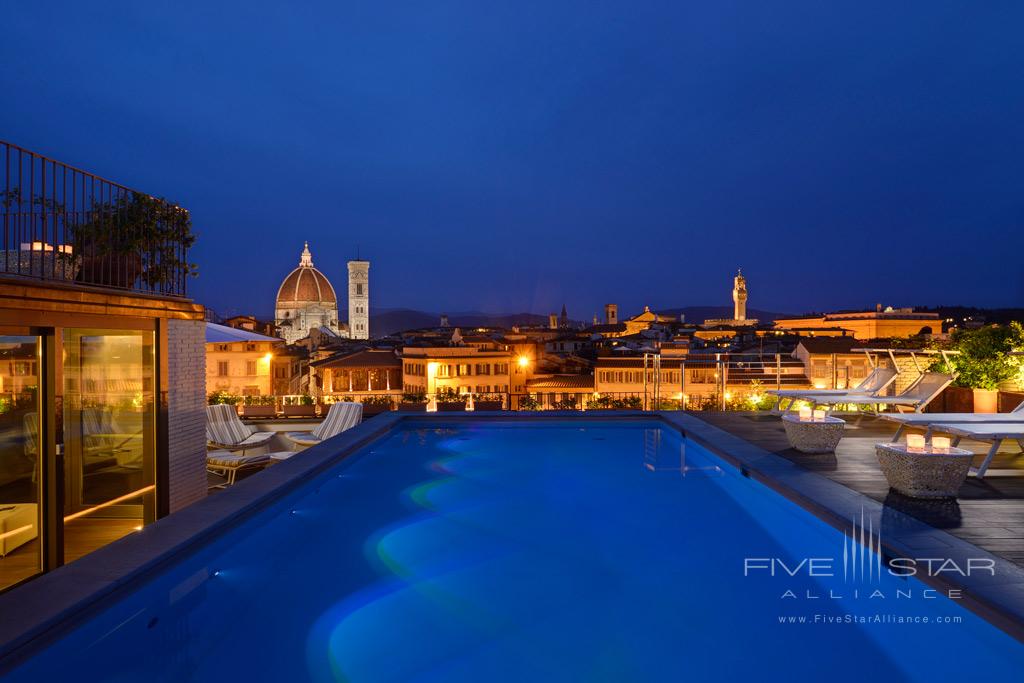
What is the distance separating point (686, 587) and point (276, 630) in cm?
274

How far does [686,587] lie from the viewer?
4.68m

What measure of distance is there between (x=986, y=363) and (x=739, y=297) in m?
117

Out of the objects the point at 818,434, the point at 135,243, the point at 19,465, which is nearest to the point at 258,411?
the point at 135,243

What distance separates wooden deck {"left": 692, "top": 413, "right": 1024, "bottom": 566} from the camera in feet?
13.3

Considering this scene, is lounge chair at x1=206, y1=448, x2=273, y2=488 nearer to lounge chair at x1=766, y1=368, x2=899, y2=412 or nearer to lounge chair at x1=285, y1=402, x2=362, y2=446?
lounge chair at x1=285, y1=402, x2=362, y2=446

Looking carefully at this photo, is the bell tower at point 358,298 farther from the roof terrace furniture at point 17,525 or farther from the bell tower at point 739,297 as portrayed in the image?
the roof terrace furniture at point 17,525

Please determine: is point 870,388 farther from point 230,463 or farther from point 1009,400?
point 230,463

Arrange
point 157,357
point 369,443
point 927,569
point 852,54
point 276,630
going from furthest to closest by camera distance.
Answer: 1. point 852,54
2. point 369,443
3. point 157,357
4. point 276,630
5. point 927,569

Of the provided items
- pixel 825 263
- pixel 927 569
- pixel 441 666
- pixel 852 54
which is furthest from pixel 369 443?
pixel 825 263

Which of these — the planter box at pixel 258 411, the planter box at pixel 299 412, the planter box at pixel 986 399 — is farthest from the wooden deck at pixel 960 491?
the planter box at pixel 258 411

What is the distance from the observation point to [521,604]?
4.51 metres

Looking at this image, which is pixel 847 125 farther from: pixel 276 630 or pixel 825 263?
pixel 276 630

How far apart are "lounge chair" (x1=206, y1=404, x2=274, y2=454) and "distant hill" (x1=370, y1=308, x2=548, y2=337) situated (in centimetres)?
12071

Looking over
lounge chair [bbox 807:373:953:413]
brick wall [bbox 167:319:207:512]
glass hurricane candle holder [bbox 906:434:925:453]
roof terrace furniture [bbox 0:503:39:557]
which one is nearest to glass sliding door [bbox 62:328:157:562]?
brick wall [bbox 167:319:207:512]
